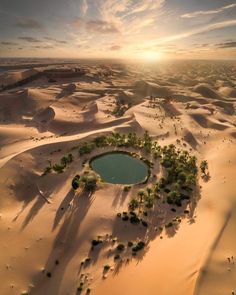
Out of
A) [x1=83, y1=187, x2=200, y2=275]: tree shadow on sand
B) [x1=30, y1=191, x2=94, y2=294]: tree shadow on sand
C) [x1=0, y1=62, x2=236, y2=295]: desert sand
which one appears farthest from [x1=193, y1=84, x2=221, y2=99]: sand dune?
[x1=30, y1=191, x2=94, y2=294]: tree shadow on sand

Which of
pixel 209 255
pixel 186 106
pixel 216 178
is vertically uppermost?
pixel 209 255

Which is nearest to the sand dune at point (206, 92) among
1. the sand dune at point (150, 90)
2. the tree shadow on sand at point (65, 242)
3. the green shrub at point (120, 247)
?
the sand dune at point (150, 90)

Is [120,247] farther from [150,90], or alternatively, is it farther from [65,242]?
[150,90]

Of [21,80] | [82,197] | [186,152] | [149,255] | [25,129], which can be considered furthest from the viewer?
[21,80]

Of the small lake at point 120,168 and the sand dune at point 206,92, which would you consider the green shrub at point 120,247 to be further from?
the sand dune at point 206,92

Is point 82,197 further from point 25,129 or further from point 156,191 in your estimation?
point 25,129

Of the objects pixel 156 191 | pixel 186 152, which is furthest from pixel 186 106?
pixel 156 191

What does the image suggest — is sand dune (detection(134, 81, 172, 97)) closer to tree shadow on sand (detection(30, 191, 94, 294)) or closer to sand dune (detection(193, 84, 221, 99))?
sand dune (detection(193, 84, 221, 99))

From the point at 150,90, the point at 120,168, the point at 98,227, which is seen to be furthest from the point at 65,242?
the point at 150,90
